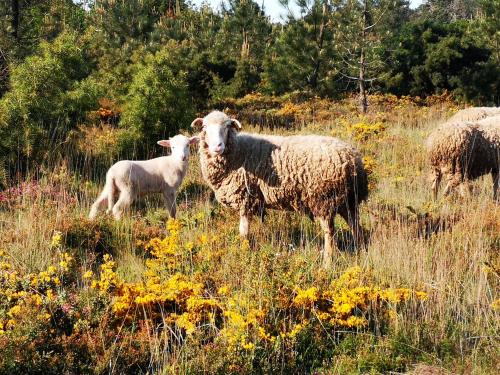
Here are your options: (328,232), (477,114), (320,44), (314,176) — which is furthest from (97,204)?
(320,44)

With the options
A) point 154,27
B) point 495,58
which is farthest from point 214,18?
point 495,58

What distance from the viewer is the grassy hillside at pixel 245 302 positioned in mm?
3746

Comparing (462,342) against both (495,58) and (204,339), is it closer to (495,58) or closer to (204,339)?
(204,339)

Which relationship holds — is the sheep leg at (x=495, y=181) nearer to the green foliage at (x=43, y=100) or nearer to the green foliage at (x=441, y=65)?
the green foliage at (x=43, y=100)

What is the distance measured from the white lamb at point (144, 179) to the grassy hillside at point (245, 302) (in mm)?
1040

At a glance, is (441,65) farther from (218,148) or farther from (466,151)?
(218,148)

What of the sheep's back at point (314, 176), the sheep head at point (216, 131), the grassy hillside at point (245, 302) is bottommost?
the grassy hillside at point (245, 302)

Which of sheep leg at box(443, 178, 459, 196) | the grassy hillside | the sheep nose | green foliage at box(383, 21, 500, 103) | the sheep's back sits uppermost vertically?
green foliage at box(383, 21, 500, 103)

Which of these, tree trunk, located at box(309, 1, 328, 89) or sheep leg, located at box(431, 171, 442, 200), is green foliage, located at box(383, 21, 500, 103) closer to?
tree trunk, located at box(309, 1, 328, 89)

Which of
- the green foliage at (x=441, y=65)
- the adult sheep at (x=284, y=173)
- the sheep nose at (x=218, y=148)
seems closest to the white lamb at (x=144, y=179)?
the adult sheep at (x=284, y=173)

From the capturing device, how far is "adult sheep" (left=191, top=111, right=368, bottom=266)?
5918 mm

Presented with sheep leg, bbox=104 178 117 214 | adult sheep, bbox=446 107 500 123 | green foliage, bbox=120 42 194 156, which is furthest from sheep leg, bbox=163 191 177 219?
adult sheep, bbox=446 107 500 123

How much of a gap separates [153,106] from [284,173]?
17.1 feet

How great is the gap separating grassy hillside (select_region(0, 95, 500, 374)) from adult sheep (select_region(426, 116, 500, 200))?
2270 millimetres
